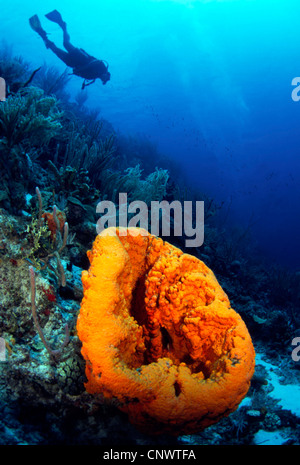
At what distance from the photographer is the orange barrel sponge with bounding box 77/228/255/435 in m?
1.40

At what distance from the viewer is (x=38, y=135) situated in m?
3.83

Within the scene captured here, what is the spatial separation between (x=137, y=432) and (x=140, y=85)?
6532cm

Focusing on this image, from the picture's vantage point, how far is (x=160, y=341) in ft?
6.26

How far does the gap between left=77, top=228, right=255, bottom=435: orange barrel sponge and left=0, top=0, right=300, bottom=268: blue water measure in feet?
115

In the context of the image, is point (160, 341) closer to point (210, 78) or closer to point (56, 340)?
point (56, 340)

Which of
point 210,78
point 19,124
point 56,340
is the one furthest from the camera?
point 210,78

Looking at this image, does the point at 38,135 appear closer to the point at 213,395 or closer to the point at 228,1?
the point at 213,395

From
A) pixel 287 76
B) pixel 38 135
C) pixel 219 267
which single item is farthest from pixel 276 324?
pixel 287 76

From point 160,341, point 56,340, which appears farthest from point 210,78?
point 56,340

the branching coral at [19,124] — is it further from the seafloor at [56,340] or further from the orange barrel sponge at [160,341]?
the orange barrel sponge at [160,341]

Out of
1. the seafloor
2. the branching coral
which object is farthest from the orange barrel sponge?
the branching coral

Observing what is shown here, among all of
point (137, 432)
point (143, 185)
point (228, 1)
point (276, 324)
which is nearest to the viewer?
point (137, 432)

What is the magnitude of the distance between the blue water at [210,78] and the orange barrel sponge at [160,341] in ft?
115

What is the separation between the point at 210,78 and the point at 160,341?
69052mm
